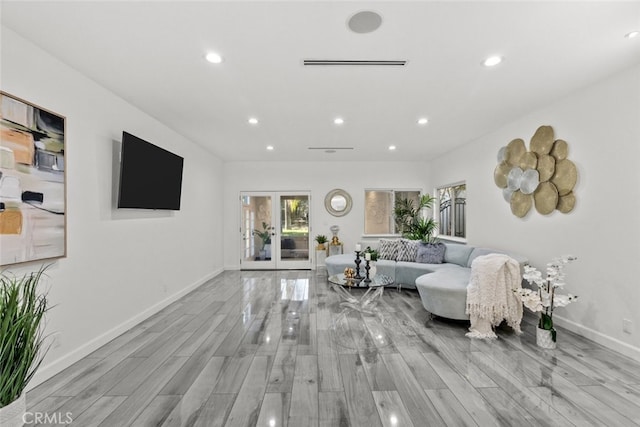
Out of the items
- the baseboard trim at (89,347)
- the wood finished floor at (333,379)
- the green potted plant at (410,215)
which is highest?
the green potted plant at (410,215)

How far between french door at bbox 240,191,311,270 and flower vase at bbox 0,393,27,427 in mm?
5566

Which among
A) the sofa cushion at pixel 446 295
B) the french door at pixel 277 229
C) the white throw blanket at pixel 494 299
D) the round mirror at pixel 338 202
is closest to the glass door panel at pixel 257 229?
the french door at pixel 277 229

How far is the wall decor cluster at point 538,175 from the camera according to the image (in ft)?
10.9

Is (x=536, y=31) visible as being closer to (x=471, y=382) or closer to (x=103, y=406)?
(x=471, y=382)

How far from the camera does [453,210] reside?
6.20 meters

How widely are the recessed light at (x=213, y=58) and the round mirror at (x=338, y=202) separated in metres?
4.82

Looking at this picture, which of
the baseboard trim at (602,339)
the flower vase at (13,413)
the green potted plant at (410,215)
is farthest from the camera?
the green potted plant at (410,215)

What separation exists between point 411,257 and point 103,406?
486 centimetres

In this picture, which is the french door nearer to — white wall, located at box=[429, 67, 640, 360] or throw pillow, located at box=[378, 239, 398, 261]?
throw pillow, located at box=[378, 239, 398, 261]

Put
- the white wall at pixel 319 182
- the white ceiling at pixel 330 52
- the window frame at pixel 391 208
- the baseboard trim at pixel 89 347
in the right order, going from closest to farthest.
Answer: the white ceiling at pixel 330 52
the baseboard trim at pixel 89 347
the white wall at pixel 319 182
the window frame at pixel 391 208

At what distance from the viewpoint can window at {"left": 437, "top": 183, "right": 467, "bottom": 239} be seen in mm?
5832

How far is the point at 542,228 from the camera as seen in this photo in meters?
3.66

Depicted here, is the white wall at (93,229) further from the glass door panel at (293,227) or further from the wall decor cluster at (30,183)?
the glass door panel at (293,227)

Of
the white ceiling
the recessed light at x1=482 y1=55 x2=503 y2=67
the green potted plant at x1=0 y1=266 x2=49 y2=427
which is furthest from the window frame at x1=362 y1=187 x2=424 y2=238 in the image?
the green potted plant at x1=0 y1=266 x2=49 y2=427
